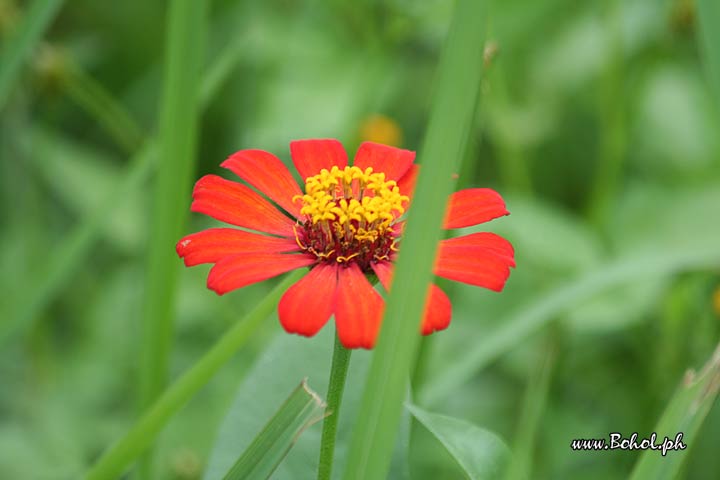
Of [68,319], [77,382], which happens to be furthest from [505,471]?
[68,319]

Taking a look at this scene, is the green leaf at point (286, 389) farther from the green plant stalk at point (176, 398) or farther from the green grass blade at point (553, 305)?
the green grass blade at point (553, 305)

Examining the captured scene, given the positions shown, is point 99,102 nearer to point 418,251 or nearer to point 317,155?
point 317,155

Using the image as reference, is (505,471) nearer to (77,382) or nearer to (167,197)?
(167,197)

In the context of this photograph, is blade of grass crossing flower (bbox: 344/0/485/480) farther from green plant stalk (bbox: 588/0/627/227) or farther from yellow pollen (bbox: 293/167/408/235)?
green plant stalk (bbox: 588/0/627/227)

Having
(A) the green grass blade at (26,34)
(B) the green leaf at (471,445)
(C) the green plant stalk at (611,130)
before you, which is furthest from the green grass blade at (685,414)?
(C) the green plant stalk at (611,130)

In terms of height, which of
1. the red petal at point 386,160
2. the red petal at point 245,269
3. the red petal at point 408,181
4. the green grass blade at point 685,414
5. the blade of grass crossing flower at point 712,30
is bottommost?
the green grass blade at point 685,414

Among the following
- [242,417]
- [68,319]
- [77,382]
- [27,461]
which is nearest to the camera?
[242,417]

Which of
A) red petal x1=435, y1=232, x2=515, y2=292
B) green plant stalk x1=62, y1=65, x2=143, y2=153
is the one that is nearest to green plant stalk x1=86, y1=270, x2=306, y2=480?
red petal x1=435, y1=232, x2=515, y2=292
